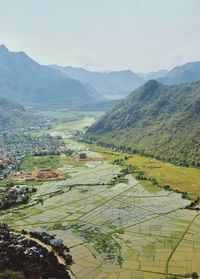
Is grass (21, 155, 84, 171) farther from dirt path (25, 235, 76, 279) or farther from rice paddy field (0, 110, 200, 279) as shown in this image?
dirt path (25, 235, 76, 279)

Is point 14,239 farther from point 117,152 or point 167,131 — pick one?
point 167,131

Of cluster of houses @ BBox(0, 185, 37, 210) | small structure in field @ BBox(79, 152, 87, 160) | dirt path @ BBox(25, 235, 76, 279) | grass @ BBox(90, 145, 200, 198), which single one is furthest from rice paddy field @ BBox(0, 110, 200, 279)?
small structure in field @ BBox(79, 152, 87, 160)

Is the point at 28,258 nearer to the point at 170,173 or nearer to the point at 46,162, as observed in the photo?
the point at 170,173

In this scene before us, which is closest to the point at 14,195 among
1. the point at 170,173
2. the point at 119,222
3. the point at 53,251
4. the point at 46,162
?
the point at 119,222

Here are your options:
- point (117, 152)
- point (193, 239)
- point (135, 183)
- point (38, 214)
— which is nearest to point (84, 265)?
point (193, 239)

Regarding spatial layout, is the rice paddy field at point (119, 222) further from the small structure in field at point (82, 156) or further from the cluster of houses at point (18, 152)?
the cluster of houses at point (18, 152)

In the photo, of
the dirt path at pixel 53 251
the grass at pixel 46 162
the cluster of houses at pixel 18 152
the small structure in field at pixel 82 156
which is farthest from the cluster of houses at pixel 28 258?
the small structure in field at pixel 82 156
